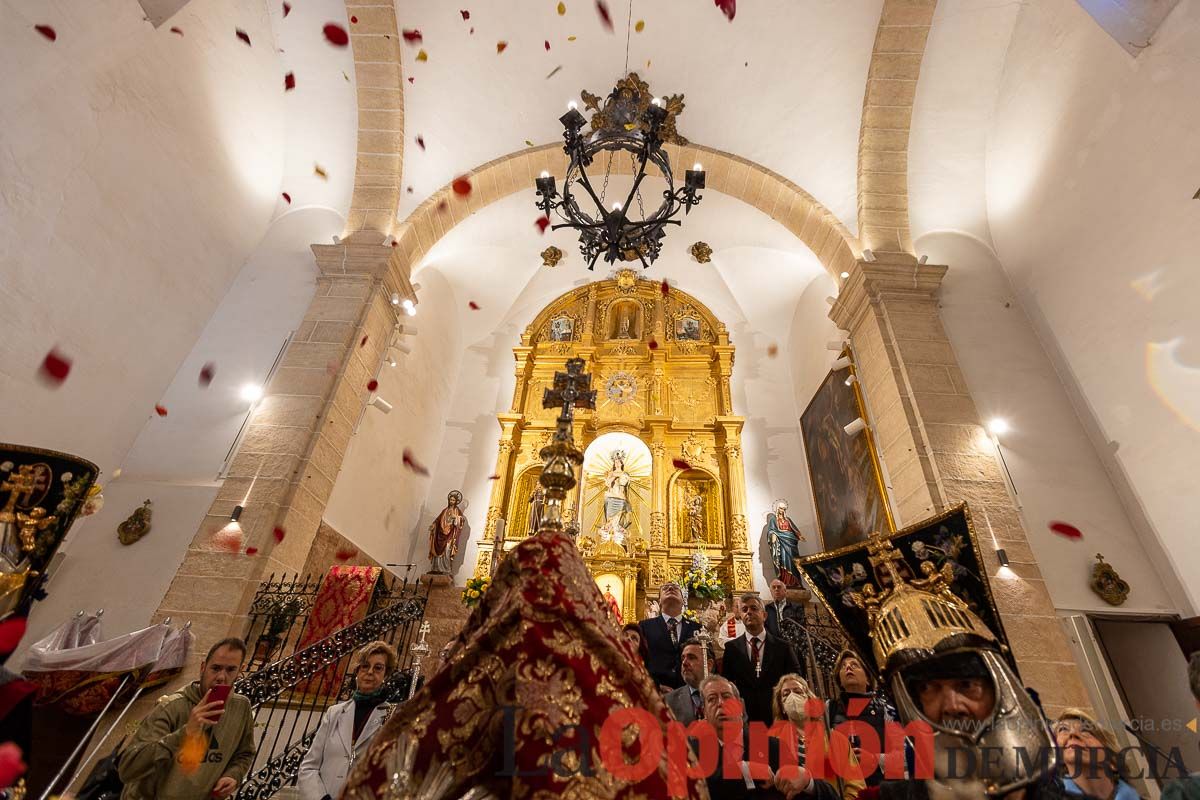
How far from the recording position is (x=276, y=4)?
679cm

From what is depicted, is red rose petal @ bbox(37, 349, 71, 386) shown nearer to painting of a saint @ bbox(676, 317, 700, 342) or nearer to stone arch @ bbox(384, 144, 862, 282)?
stone arch @ bbox(384, 144, 862, 282)

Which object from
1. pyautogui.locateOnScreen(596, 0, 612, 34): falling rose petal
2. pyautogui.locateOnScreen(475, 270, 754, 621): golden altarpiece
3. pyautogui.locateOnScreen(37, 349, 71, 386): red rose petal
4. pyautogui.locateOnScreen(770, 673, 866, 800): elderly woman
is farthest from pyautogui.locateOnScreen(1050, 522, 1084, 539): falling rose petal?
pyautogui.locateOnScreen(37, 349, 71, 386): red rose petal

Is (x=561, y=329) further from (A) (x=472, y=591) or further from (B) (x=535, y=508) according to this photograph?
(A) (x=472, y=591)

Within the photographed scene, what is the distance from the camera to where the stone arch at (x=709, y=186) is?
25.0ft

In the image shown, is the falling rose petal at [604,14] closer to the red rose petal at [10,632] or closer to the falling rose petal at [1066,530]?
the falling rose petal at [1066,530]

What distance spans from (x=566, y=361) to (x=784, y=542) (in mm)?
4829

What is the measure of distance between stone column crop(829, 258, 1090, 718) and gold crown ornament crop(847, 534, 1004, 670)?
12.5ft

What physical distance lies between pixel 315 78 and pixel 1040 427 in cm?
951

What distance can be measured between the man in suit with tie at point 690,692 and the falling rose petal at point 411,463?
21.7 ft

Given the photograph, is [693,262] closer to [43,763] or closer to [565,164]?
[565,164]

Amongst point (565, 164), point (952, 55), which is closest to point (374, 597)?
point (565, 164)

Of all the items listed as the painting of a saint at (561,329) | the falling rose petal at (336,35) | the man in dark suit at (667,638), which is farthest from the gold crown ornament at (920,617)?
the painting of a saint at (561,329)

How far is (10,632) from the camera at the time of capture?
205 centimetres

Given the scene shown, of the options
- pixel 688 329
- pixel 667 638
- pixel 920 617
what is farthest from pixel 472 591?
pixel 688 329
